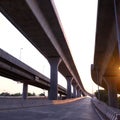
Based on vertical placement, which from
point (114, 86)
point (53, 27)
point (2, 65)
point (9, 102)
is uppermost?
point (53, 27)

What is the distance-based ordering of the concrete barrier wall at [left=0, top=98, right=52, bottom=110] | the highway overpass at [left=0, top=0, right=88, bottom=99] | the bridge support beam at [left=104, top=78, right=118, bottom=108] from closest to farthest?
1. the highway overpass at [left=0, top=0, right=88, bottom=99]
2. the concrete barrier wall at [left=0, top=98, right=52, bottom=110]
3. the bridge support beam at [left=104, top=78, right=118, bottom=108]

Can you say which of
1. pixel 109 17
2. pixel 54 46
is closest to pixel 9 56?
pixel 54 46

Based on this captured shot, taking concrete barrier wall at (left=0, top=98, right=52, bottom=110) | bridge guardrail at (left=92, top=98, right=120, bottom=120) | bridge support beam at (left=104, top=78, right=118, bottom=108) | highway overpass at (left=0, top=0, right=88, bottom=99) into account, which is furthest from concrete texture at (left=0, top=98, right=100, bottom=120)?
bridge support beam at (left=104, top=78, right=118, bottom=108)

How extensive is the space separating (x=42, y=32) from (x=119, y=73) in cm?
1907

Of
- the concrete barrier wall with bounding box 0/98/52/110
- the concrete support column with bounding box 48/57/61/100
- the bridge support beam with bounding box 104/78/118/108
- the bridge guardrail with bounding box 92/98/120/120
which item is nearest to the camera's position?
the bridge guardrail with bounding box 92/98/120/120

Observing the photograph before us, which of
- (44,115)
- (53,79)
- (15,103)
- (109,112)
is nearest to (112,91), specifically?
(53,79)

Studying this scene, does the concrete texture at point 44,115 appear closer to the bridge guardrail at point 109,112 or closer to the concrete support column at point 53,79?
the bridge guardrail at point 109,112

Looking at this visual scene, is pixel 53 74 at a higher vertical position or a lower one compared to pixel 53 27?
lower

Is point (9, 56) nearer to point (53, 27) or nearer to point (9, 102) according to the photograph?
point (53, 27)

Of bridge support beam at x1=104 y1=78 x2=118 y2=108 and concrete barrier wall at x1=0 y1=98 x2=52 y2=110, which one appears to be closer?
concrete barrier wall at x1=0 y1=98 x2=52 y2=110

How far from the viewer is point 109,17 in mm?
20203

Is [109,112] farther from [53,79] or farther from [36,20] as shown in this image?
[53,79]

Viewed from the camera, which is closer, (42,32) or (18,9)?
(18,9)

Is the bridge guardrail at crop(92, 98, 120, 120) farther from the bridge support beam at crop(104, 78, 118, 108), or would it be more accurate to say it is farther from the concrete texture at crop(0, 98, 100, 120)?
the bridge support beam at crop(104, 78, 118, 108)
